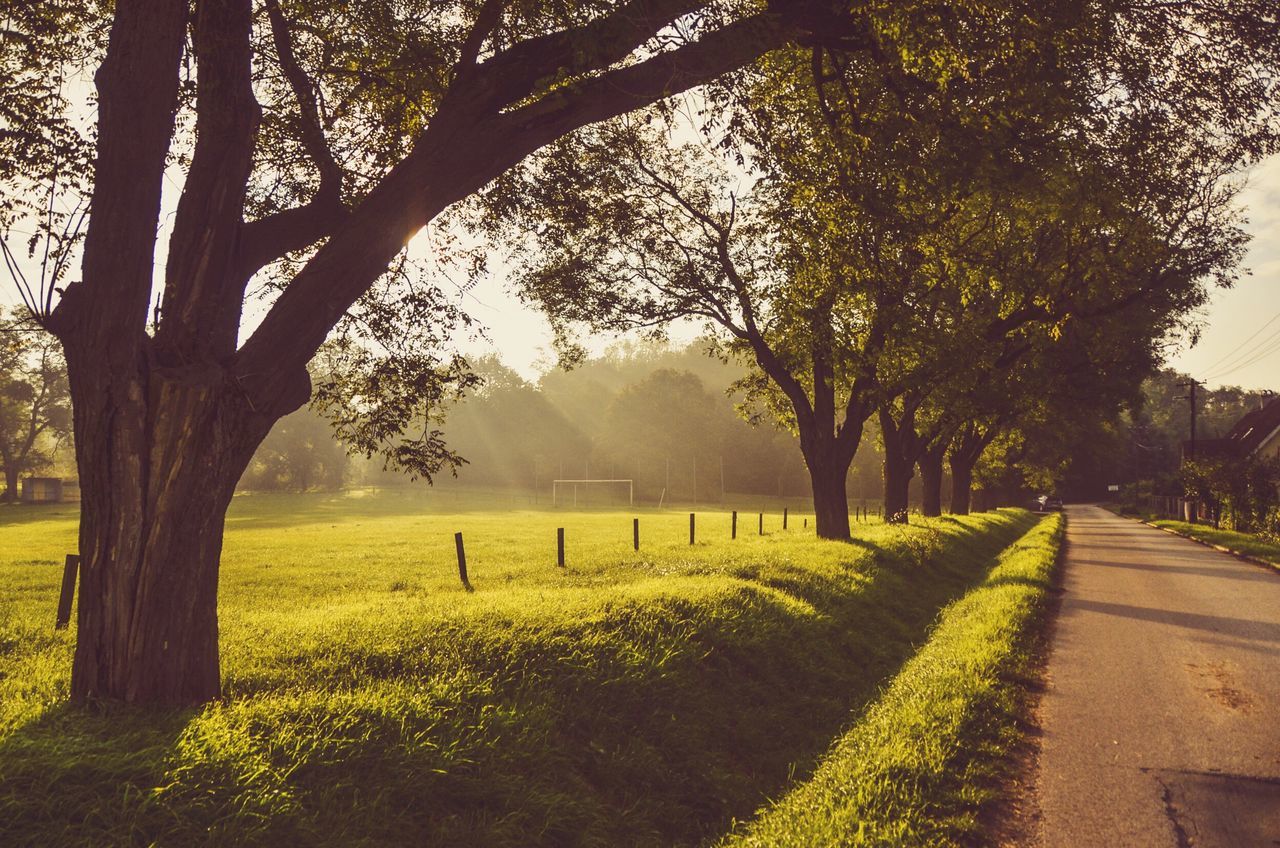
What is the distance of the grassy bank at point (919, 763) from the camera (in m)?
4.88

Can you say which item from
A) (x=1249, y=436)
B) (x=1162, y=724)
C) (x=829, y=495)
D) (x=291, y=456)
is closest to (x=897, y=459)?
(x=829, y=495)

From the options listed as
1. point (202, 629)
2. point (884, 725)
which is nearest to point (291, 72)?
point (202, 629)

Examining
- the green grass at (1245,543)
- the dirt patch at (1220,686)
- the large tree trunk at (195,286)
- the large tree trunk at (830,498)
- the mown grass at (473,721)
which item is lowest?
the green grass at (1245,543)

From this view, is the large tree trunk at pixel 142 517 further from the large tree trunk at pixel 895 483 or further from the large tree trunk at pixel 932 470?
the large tree trunk at pixel 932 470

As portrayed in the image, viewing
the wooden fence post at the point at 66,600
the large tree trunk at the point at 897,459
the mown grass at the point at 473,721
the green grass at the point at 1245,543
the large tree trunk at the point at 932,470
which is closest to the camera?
the mown grass at the point at 473,721

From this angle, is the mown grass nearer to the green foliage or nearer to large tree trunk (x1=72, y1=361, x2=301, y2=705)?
large tree trunk (x1=72, y1=361, x2=301, y2=705)

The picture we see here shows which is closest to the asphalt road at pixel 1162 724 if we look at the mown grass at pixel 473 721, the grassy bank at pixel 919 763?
the grassy bank at pixel 919 763

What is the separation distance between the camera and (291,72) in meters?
7.12

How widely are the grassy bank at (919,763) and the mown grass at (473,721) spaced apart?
0.42 meters

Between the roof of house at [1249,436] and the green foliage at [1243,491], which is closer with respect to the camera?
the green foliage at [1243,491]

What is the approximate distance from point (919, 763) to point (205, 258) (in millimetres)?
6461

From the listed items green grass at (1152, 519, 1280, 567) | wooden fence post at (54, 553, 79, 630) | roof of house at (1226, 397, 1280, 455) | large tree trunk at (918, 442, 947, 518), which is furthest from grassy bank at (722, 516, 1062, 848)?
roof of house at (1226, 397, 1280, 455)

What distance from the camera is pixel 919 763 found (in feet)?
18.9

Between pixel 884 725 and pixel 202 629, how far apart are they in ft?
18.3
